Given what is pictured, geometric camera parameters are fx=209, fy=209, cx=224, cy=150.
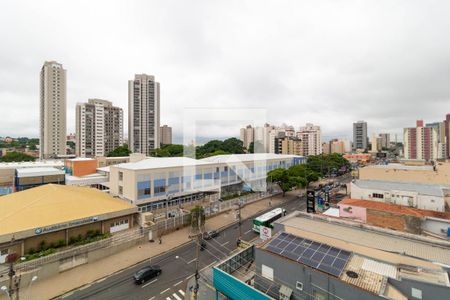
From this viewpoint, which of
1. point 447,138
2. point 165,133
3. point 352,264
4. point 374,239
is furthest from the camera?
point 165,133

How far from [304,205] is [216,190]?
54.1 ft

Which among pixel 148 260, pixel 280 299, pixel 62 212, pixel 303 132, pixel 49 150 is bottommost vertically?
pixel 148 260

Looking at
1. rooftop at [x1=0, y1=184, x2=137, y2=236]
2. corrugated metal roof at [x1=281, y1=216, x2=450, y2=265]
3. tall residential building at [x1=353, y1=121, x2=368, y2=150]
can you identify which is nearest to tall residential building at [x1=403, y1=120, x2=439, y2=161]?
tall residential building at [x1=353, y1=121, x2=368, y2=150]

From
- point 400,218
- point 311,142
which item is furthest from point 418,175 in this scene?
point 311,142

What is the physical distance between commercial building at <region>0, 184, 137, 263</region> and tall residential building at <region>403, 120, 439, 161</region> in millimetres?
123796

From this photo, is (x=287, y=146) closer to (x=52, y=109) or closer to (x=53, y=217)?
(x=53, y=217)

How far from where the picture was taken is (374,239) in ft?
43.4

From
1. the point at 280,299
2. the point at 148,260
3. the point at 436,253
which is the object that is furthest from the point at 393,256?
the point at 148,260

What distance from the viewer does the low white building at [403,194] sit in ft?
78.8

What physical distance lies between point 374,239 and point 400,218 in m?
9.91

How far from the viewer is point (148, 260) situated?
19844mm

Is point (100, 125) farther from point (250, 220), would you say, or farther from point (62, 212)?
point (250, 220)

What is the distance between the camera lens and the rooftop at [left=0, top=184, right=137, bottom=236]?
65.0 ft

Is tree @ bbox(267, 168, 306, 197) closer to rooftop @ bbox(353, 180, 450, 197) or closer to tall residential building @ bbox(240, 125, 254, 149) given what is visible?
rooftop @ bbox(353, 180, 450, 197)
